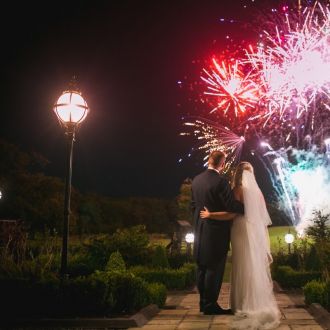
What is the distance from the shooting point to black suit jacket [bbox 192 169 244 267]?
22.3ft

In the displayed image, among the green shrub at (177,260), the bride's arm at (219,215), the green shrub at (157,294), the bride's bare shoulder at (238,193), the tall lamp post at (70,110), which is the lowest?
the green shrub at (157,294)

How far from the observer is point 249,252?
686 cm

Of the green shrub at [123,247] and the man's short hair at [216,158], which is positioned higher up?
the man's short hair at [216,158]

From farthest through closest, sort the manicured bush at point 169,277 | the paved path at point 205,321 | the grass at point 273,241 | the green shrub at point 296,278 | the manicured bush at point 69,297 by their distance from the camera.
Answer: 1. the grass at point 273,241
2. the green shrub at point 296,278
3. the manicured bush at point 169,277
4. the manicured bush at point 69,297
5. the paved path at point 205,321

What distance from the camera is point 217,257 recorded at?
679 centimetres

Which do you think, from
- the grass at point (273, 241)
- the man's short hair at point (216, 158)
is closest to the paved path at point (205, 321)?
the man's short hair at point (216, 158)

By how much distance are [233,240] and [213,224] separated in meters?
0.33

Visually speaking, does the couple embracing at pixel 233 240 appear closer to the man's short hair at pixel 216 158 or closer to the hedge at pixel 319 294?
the man's short hair at pixel 216 158

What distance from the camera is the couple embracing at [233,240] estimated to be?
6.76m

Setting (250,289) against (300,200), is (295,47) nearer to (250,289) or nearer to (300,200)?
(250,289)

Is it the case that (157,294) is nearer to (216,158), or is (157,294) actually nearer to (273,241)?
(216,158)

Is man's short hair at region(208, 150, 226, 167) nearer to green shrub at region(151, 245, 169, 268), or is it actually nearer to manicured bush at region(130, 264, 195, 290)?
manicured bush at region(130, 264, 195, 290)

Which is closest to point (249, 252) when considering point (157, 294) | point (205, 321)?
point (205, 321)

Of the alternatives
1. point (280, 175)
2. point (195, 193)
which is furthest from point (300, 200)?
point (195, 193)
